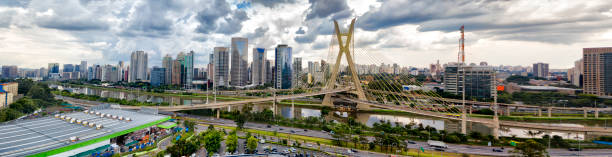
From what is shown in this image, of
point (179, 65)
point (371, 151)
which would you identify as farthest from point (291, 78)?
point (371, 151)

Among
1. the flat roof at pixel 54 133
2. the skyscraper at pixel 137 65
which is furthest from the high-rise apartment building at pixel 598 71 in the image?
the skyscraper at pixel 137 65

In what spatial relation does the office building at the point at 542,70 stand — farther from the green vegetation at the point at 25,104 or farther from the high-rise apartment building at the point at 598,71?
the green vegetation at the point at 25,104

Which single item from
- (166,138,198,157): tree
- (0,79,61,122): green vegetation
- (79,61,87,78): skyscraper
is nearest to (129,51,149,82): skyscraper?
(79,61,87,78): skyscraper

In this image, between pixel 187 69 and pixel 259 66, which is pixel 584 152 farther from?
pixel 187 69

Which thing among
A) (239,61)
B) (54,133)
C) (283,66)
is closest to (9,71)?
(239,61)

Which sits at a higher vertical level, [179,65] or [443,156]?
[179,65]

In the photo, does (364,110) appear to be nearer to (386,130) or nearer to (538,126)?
(386,130)

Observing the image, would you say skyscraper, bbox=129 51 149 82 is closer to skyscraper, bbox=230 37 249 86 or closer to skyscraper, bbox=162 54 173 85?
skyscraper, bbox=162 54 173 85
